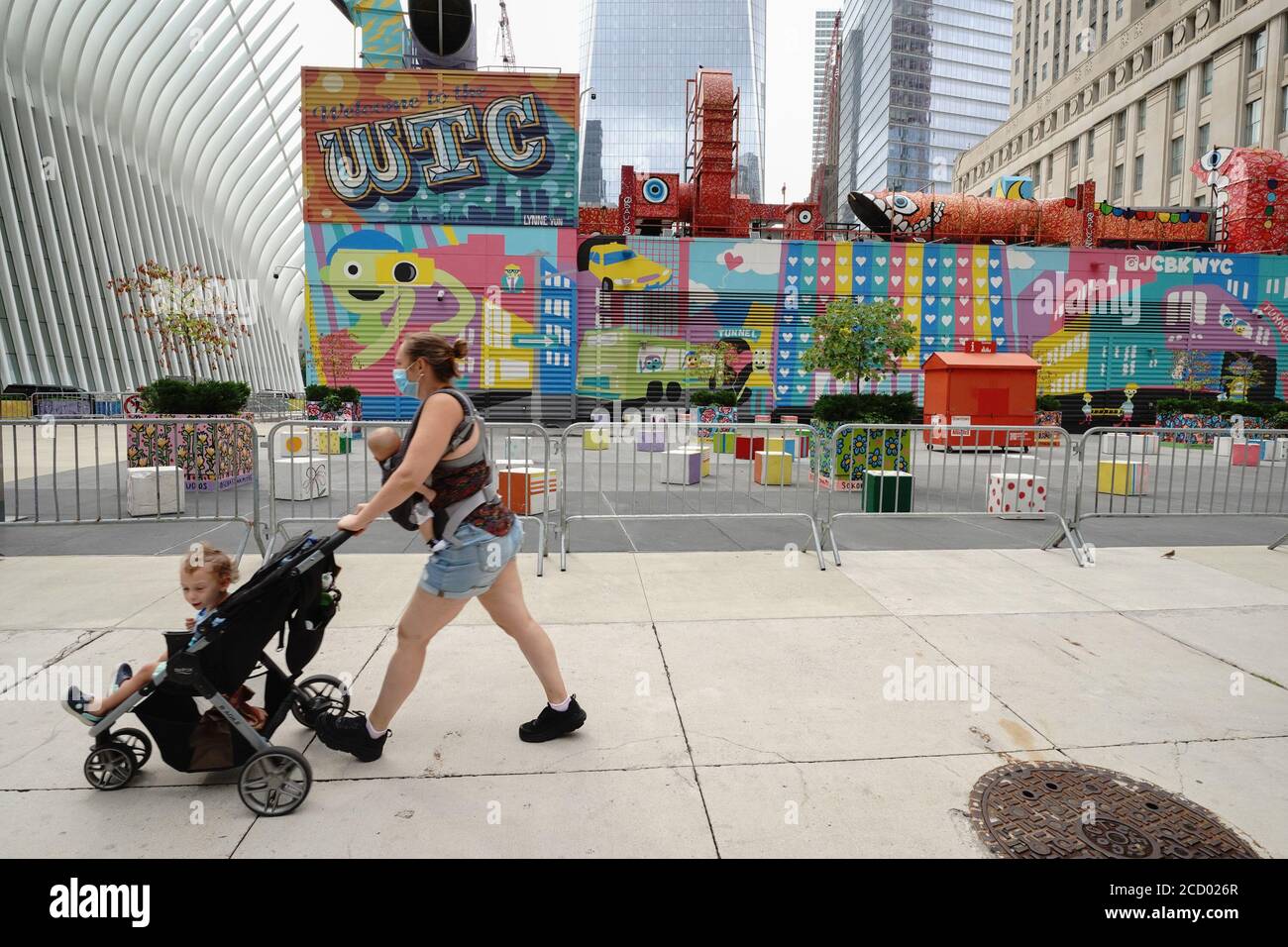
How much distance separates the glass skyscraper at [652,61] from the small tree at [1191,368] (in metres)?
123

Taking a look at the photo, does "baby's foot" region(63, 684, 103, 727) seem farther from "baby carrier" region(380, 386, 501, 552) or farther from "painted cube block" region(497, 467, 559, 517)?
"painted cube block" region(497, 467, 559, 517)

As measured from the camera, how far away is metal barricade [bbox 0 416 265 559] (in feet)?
25.4

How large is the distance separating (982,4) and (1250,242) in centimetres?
11034

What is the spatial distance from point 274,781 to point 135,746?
843mm

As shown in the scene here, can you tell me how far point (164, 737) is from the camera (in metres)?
2.99

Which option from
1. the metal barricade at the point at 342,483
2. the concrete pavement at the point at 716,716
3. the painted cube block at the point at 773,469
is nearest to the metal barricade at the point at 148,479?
the metal barricade at the point at 342,483

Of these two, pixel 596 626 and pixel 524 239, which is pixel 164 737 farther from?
pixel 524 239

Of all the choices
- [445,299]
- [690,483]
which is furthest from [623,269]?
[690,483]

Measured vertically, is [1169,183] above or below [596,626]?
above

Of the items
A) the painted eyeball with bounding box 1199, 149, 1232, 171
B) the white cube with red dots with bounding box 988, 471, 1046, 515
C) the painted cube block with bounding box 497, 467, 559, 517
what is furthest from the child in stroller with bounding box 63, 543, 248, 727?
the painted eyeball with bounding box 1199, 149, 1232, 171

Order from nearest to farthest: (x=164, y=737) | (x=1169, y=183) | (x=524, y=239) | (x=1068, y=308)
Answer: (x=164, y=737), (x=524, y=239), (x=1068, y=308), (x=1169, y=183)

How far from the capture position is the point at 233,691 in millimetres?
3041
